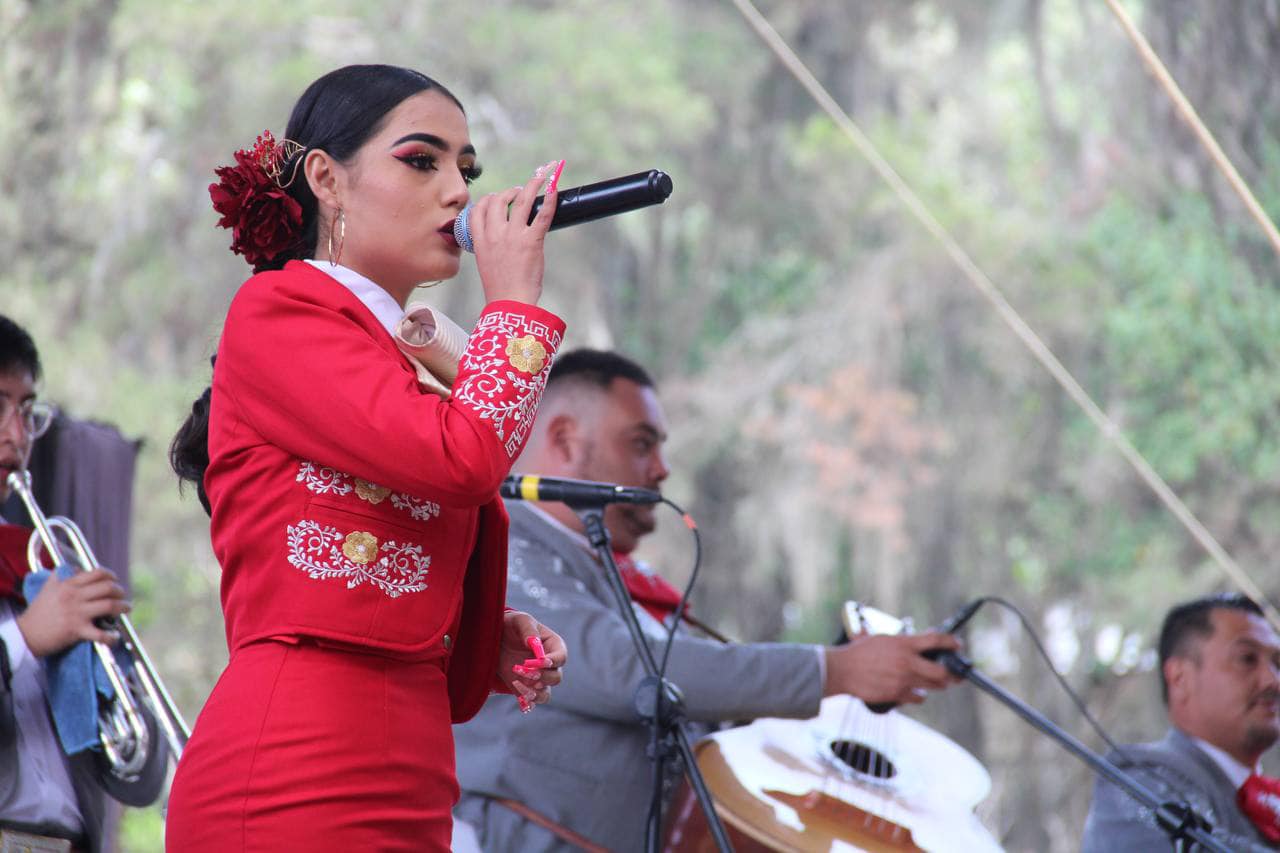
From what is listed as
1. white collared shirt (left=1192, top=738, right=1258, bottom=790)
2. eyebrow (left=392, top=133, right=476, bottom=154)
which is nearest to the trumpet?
eyebrow (left=392, top=133, right=476, bottom=154)

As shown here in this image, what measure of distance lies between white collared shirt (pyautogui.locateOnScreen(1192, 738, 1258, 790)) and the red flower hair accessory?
301 centimetres

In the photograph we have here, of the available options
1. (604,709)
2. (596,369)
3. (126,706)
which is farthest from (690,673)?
(126,706)

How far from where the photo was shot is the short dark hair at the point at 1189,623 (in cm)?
413

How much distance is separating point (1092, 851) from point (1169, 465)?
6492 millimetres

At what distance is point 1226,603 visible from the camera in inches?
165

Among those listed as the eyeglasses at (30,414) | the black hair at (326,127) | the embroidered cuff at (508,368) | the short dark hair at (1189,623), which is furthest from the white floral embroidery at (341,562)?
the short dark hair at (1189,623)

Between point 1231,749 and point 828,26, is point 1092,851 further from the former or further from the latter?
point 828,26

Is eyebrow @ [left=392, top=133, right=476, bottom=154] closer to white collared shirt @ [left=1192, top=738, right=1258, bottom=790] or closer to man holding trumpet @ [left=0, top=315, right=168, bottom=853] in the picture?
man holding trumpet @ [left=0, top=315, right=168, bottom=853]

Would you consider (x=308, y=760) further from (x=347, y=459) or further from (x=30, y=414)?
(x=30, y=414)

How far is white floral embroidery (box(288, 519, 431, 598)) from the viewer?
1515mm

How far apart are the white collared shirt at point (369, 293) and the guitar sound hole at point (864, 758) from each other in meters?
1.80

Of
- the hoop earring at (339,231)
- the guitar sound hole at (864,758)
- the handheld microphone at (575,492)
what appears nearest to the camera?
the hoop earring at (339,231)

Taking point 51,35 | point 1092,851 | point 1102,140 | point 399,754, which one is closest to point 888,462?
point 1102,140

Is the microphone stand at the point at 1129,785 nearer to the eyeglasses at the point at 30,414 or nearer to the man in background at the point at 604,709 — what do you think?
the man in background at the point at 604,709
